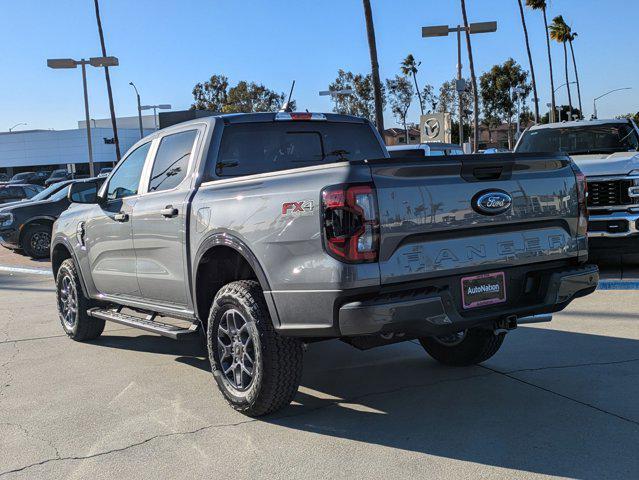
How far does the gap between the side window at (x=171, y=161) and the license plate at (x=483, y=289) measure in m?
2.36

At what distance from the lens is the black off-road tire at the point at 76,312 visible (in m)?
6.84

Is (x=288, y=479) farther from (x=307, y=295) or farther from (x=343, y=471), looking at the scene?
(x=307, y=295)

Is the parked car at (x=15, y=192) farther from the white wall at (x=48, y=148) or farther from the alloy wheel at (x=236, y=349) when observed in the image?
the white wall at (x=48, y=148)

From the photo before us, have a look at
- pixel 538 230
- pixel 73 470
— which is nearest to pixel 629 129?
pixel 538 230

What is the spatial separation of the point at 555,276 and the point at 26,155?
317 ft

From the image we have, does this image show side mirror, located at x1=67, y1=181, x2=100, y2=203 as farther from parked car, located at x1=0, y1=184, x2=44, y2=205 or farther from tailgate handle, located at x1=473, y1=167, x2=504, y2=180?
parked car, located at x1=0, y1=184, x2=44, y2=205

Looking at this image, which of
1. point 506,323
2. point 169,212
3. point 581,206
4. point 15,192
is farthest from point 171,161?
point 15,192

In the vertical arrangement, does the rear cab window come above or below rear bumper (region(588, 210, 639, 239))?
above

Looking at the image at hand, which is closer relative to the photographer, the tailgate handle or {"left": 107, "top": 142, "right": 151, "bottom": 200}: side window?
the tailgate handle

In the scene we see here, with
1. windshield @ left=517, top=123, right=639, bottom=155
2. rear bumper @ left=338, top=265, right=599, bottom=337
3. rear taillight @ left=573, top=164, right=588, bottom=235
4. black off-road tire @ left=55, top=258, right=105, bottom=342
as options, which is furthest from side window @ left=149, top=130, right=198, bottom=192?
windshield @ left=517, top=123, right=639, bottom=155

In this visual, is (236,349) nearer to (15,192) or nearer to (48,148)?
(15,192)

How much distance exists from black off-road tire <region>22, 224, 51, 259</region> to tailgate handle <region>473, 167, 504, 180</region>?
13.7 meters

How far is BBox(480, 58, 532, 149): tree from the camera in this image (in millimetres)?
65562

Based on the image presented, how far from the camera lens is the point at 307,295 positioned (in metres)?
3.84
